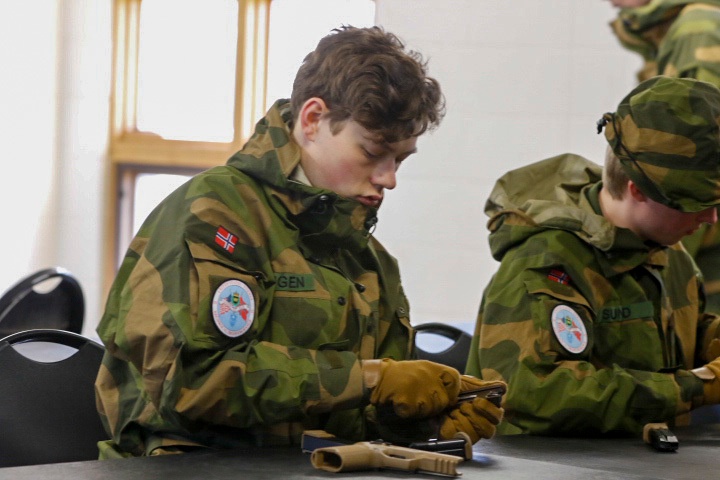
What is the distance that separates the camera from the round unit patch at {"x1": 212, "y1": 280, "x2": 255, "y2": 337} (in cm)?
150

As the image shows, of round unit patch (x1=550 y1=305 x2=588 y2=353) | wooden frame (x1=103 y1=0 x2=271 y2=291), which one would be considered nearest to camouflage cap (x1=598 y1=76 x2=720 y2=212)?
round unit patch (x1=550 y1=305 x2=588 y2=353)

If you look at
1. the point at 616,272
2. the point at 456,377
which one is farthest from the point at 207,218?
→ the point at 616,272

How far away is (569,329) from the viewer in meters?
1.88

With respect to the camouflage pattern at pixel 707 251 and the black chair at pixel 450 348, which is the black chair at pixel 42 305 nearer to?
the black chair at pixel 450 348

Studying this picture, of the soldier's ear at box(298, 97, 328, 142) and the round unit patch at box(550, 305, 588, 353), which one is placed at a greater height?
the soldier's ear at box(298, 97, 328, 142)

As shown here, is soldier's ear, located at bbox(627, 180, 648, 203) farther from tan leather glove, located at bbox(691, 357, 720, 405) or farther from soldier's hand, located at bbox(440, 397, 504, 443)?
soldier's hand, located at bbox(440, 397, 504, 443)

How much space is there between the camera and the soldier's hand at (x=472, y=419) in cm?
157

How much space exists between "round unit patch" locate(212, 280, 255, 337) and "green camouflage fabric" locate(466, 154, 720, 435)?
53 cm

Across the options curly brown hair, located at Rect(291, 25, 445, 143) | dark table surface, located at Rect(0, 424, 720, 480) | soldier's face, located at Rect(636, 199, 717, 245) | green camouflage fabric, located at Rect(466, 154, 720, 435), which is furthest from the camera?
soldier's face, located at Rect(636, 199, 717, 245)

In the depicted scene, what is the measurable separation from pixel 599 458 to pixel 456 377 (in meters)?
0.23

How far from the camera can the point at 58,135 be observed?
16.5 ft

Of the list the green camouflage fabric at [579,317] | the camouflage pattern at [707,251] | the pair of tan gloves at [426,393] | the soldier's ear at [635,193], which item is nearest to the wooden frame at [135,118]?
the camouflage pattern at [707,251]

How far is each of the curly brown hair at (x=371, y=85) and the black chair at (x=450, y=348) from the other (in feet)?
2.56

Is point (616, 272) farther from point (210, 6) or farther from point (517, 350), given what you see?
point (210, 6)
